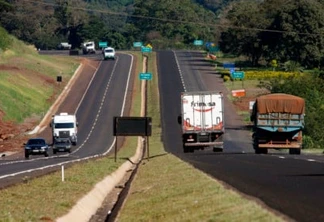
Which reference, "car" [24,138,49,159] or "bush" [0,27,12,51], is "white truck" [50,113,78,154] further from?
"bush" [0,27,12,51]

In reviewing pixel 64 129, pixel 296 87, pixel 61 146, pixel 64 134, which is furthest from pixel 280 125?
pixel 296 87

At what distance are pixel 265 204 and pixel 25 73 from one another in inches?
3823

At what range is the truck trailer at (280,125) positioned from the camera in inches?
2026

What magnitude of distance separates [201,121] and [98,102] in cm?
5040

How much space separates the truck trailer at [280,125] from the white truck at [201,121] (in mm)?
4295

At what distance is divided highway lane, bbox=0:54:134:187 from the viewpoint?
267ft

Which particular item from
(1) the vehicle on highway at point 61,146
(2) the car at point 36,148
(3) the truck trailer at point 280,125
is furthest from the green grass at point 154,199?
(1) the vehicle on highway at point 61,146

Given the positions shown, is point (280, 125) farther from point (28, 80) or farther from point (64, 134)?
point (28, 80)

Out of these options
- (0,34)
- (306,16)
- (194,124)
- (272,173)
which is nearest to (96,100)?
(0,34)

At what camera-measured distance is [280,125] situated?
51594 millimetres

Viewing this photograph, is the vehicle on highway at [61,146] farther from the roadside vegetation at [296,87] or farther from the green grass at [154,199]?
the green grass at [154,199]

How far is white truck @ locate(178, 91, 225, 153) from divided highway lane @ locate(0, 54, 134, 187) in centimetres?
1129

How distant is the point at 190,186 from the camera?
2358cm

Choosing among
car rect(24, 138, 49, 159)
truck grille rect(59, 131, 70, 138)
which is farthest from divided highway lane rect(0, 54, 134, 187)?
truck grille rect(59, 131, 70, 138)
